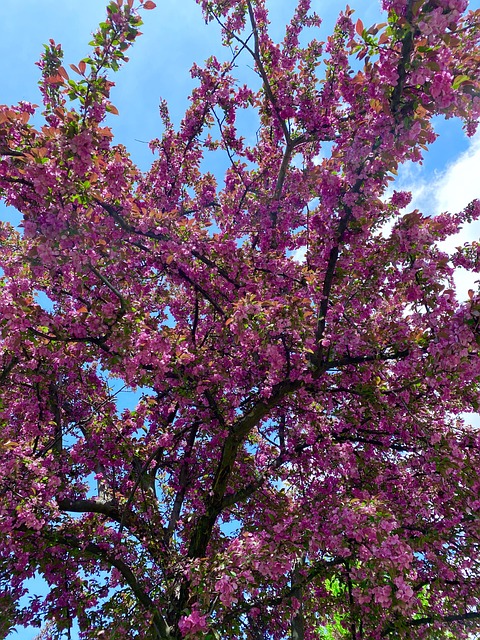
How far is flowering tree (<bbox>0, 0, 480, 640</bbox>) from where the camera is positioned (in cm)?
443

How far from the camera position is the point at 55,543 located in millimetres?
6230

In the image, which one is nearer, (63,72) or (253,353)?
(63,72)

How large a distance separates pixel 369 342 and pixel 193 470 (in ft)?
15.5

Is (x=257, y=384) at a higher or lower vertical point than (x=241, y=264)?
lower

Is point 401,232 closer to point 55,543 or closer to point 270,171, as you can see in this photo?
point 270,171

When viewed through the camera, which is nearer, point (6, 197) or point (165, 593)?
point (6, 197)

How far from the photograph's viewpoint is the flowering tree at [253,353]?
443 centimetres

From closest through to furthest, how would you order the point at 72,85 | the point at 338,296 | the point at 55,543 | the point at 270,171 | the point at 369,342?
1. the point at 72,85
2. the point at 369,342
3. the point at 55,543
4. the point at 338,296
5. the point at 270,171

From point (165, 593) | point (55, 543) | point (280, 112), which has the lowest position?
point (165, 593)

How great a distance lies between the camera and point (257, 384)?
7070mm

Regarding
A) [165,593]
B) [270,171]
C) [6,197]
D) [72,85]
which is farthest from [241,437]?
[270,171]

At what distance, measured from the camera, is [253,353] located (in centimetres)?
653

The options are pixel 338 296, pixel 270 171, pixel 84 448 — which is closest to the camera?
pixel 338 296

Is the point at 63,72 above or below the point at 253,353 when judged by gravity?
above
